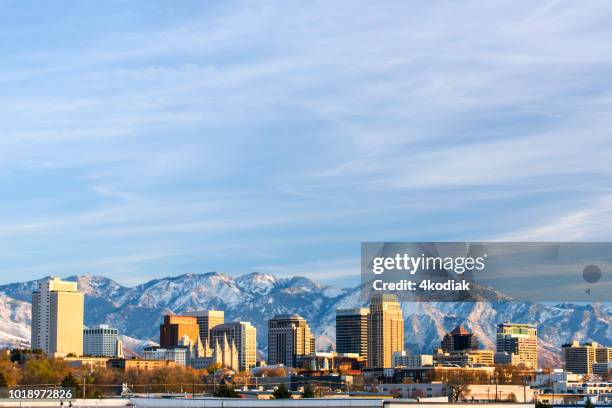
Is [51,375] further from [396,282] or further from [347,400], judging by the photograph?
[396,282]

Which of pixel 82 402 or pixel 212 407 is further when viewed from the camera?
pixel 82 402

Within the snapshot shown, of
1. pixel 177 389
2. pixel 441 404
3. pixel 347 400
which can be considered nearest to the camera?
pixel 441 404

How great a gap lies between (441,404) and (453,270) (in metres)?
7.91

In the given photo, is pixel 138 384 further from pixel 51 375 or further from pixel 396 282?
pixel 396 282

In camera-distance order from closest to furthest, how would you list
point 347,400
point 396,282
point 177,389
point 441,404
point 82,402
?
point 396,282 → point 441,404 → point 347,400 → point 82,402 → point 177,389

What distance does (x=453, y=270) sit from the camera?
5619cm

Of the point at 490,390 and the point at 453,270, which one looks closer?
the point at 453,270

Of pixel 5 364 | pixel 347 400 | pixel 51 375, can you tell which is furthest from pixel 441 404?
pixel 5 364

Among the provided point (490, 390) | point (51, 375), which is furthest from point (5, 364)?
point (490, 390)

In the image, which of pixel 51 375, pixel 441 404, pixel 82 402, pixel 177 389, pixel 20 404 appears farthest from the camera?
pixel 177 389

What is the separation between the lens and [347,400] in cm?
6669

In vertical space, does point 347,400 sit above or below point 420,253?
below

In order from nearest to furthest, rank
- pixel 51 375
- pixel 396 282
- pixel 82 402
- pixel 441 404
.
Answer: pixel 396 282 → pixel 441 404 → pixel 82 402 → pixel 51 375

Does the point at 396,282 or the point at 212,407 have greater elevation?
the point at 396,282
